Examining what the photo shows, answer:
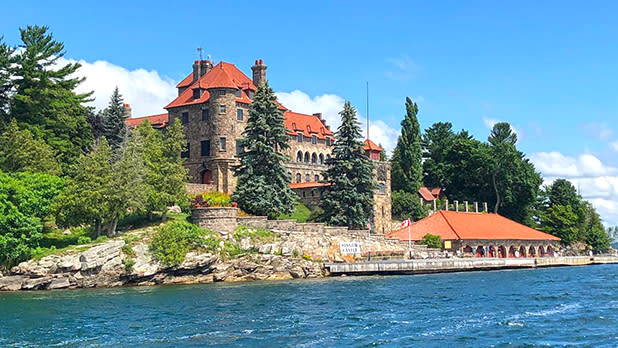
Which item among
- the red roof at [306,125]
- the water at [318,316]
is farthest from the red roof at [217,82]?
the water at [318,316]

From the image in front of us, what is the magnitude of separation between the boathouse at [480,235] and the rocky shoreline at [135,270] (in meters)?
16.6

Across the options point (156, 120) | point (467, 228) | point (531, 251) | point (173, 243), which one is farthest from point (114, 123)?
point (531, 251)

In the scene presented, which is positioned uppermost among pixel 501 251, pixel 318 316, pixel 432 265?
pixel 501 251

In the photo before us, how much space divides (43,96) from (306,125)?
33.2 m

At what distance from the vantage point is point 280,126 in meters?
61.8

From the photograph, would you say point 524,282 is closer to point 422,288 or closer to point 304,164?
point 422,288

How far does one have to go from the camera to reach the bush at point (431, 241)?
69188mm

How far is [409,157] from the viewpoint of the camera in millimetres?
90250

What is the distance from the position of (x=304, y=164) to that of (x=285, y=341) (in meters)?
54.7

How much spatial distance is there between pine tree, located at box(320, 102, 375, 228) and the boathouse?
5472mm

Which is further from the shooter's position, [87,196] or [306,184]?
[306,184]

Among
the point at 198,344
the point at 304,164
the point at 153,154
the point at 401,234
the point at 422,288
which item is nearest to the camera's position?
the point at 198,344

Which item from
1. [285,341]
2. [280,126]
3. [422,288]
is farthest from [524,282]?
[285,341]

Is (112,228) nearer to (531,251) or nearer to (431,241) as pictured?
(431,241)
